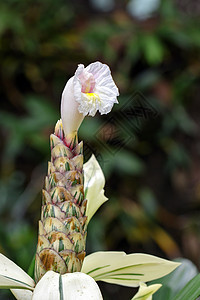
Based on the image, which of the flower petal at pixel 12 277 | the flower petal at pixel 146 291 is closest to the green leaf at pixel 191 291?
the flower petal at pixel 146 291

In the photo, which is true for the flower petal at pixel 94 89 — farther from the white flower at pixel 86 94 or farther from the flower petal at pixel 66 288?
the flower petal at pixel 66 288

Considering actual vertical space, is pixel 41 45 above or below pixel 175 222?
above

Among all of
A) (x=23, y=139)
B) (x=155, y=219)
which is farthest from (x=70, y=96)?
(x=155, y=219)

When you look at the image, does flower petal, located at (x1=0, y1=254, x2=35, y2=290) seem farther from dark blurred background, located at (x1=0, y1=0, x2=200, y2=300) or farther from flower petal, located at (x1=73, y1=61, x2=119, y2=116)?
dark blurred background, located at (x1=0, y1=0, x2=200, y2=300)

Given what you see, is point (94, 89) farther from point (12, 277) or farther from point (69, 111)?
point (12, 277)

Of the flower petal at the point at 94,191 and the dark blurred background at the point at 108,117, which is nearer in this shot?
the flower petal at the point at 94,191

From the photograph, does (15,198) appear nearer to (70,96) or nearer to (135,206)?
(135,206)

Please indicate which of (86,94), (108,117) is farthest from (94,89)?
(108,117)
